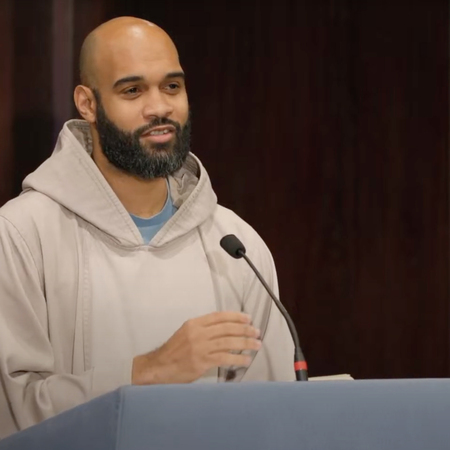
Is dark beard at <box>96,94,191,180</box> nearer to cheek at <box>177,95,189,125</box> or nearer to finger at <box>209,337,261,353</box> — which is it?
cheek at <box>177,95,189,125</box>

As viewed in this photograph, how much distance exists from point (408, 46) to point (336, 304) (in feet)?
2.22

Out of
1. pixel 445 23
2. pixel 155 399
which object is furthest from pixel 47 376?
pixel 445 23

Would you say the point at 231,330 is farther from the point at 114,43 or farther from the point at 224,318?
the point at 114,43

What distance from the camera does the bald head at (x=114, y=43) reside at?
1969 millimetres

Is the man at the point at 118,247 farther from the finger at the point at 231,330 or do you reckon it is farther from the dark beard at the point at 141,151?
the finger at the point at 231,330

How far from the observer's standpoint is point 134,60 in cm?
195

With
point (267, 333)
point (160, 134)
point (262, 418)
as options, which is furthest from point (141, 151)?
point (262, 418)

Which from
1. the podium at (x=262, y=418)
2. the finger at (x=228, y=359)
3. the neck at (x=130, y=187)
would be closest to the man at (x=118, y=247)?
the neck at (x=130, y=187)

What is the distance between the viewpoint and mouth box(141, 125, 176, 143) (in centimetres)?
197

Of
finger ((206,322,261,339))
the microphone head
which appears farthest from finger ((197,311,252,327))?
the microphone head

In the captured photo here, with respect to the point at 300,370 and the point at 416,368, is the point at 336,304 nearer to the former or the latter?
the point at 416,368

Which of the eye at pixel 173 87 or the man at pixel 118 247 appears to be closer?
the man at pixel 118 247

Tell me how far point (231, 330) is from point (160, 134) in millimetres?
506

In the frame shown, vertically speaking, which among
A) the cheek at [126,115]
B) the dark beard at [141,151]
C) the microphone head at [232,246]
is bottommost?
the microphone head at [232,246]
